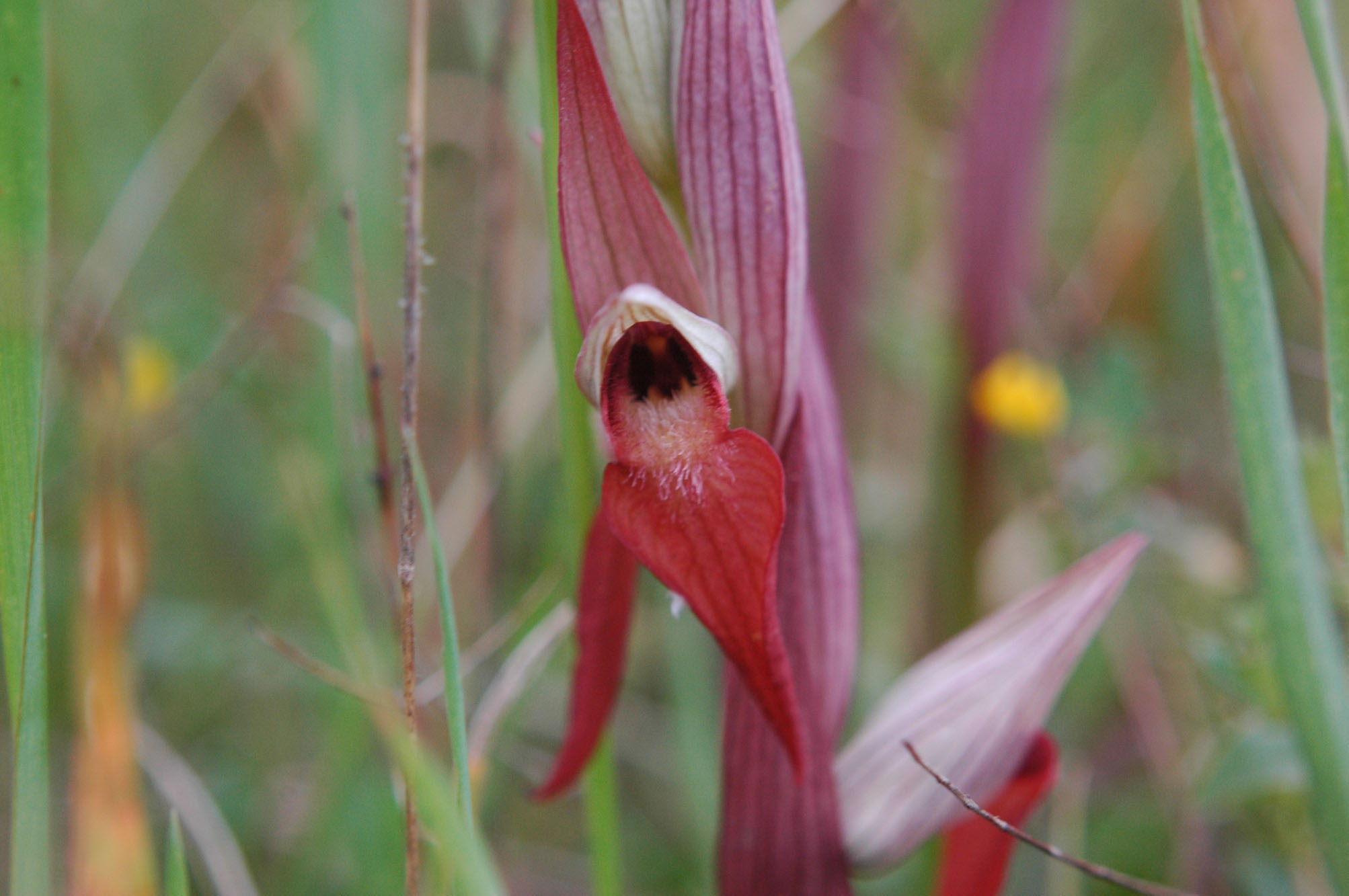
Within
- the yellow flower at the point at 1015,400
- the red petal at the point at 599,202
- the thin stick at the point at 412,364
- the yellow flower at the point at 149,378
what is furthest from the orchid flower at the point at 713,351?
the yellow flower at the point at 149,378

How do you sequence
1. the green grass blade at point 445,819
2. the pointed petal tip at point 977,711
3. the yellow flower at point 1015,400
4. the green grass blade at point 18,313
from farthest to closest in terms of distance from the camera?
the yellow flower at point 1015,400, the pointed petal tip at point 977,711, the green grass blade at point 18,313, the green grass blade at point 445,819

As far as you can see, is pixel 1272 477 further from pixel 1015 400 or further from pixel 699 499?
pixel 1015 400

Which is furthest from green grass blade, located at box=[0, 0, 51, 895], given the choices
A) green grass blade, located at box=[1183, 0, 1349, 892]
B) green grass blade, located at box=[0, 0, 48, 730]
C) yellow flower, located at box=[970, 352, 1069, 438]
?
yellow flower, located at box=[970, 352, 1069, 438]

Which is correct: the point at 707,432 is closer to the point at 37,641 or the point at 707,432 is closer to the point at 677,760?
the point at 37,641

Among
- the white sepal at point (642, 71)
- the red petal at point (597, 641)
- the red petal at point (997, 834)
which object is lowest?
the red petal at point (997, 834)

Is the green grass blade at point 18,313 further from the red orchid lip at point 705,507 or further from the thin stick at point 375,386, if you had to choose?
the red orchid lip at point 705,507

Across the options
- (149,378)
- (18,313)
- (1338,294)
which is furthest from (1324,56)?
(149,378)

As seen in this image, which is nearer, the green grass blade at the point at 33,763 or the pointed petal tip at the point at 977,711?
the green grass blade at the point at 33,763
